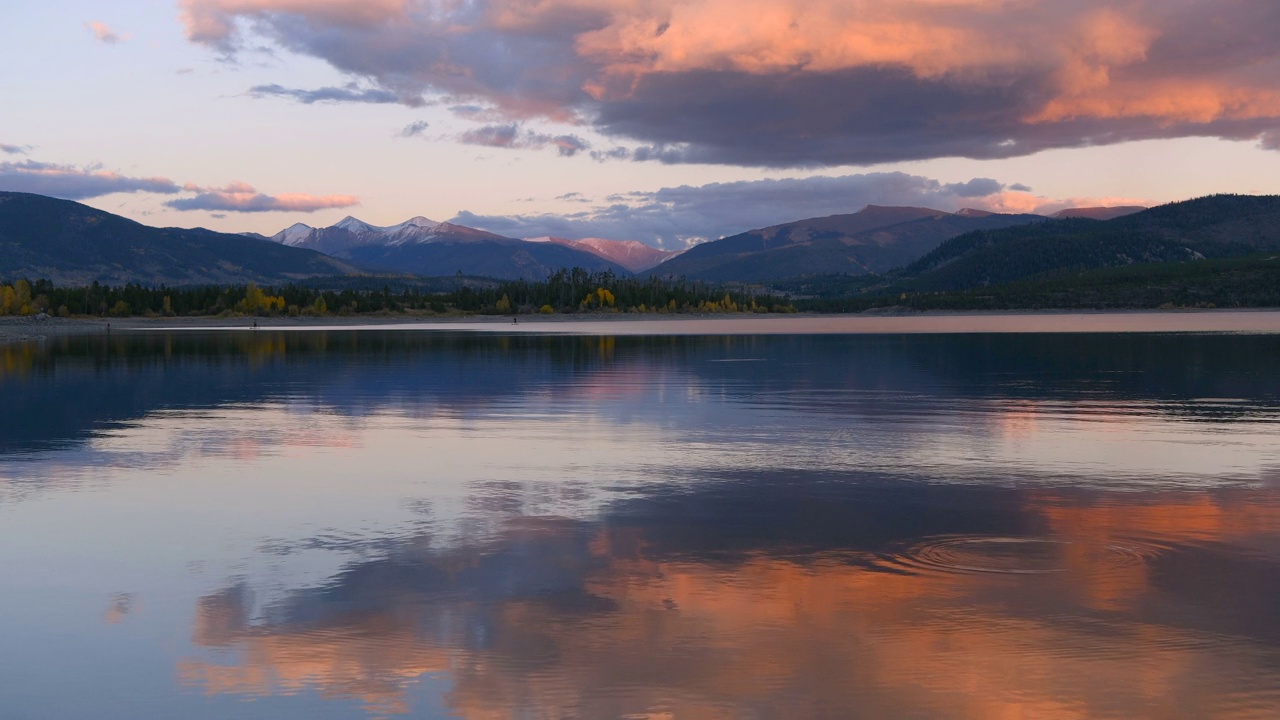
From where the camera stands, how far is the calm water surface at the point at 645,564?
39.5ft

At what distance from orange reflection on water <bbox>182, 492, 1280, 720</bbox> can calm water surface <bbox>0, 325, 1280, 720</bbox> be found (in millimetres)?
52

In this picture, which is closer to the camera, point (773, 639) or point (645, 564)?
point (773, 639)

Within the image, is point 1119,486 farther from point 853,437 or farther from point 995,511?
point 853,437

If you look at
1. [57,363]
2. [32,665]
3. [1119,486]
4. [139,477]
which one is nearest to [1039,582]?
[1119,486]

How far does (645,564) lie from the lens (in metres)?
17.5

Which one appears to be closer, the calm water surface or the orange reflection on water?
the orange reflection on water

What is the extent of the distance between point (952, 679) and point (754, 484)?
12941 millimetres

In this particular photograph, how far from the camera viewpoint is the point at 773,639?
534 inches

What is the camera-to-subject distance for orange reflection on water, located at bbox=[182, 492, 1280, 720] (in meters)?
11.6

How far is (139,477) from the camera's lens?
2648cm

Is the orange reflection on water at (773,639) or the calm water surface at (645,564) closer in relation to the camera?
the orange reflection on water at (773,639)

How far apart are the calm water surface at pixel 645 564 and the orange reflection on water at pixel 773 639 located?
5 centimetres

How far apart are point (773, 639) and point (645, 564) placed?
4.21m

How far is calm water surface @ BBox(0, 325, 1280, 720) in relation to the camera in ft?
39.5
